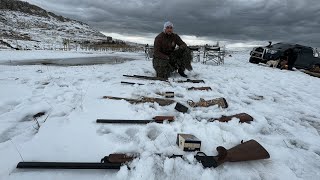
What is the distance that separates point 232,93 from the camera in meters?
5.94

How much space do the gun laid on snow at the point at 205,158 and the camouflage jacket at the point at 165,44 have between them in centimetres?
538

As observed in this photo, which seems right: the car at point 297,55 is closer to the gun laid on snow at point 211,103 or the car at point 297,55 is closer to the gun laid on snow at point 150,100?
the gun laid on snow at point 211,103

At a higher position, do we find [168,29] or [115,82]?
[168,29]

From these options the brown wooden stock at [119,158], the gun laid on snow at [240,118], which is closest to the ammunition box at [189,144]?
the brown wooden stock at [119,158]

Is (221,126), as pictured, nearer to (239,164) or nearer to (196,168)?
(239,164)

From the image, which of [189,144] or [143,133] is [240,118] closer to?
[189,144]

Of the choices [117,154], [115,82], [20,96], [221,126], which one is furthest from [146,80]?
[117,154]

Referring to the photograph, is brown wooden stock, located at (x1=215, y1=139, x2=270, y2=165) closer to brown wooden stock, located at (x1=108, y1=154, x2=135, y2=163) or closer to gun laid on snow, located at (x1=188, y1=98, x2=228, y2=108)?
brown wooden stock, located at (x1=108, y1=154, x2=135, y2=163)

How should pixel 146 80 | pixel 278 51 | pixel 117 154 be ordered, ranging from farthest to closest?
pixel 278 51 → pixel 146 80 → pixel 117 154

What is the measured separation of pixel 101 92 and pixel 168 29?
11.3 ft

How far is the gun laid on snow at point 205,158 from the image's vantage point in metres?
2.38

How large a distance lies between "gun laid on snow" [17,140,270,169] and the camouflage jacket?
5384 millimetres

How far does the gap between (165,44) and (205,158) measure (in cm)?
606

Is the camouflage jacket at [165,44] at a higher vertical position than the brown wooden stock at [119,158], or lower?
higher
